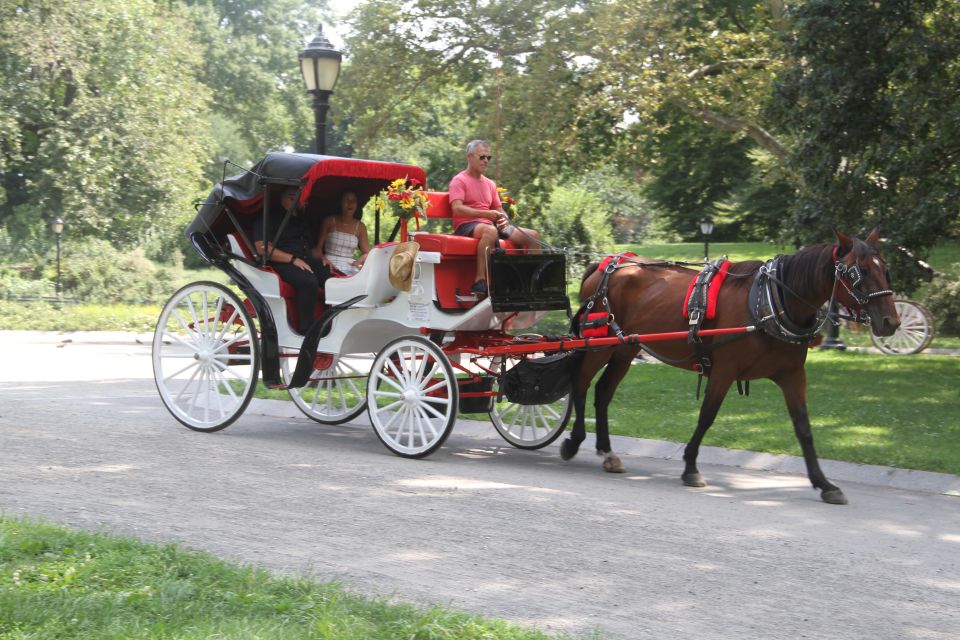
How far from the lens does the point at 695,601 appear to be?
5.25 m

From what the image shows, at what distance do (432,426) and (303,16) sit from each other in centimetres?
5847

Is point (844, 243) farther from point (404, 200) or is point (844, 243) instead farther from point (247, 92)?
point (247, 92)

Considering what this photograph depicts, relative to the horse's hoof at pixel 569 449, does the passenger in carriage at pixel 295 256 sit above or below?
above

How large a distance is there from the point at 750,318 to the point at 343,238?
4.23m

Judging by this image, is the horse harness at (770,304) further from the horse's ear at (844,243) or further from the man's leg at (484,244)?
the man's leg at (484,244)

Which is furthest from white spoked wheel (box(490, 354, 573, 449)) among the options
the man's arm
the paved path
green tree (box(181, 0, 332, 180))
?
green tree (box(181, 0, 332, 180))

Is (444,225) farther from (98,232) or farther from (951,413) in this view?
(951,413)

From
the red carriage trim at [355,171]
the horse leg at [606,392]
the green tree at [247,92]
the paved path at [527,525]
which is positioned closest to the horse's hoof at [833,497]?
the paved path at [527,525]

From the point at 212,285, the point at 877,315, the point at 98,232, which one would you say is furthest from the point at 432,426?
the point at 98,232

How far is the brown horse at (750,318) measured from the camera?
25.3 feet

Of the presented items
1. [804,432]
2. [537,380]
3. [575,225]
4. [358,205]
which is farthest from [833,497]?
[575,225]

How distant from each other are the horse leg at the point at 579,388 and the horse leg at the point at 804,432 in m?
1.62

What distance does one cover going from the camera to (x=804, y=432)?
26.5ft

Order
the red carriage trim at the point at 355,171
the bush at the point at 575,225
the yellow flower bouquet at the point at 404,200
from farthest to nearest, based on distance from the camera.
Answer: the bush at the point at 575,225, the red carriage trim at the point at 355,171, the yellow flower bouquet at the point at 404,200
